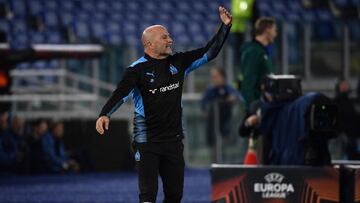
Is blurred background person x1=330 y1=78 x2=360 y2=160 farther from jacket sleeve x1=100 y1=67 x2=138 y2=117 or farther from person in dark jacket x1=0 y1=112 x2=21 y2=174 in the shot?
jacket sleeve x1=100 y1=67 x2=138 y2=117

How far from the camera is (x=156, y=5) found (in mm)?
24922

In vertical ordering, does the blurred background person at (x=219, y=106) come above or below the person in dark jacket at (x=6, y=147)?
above

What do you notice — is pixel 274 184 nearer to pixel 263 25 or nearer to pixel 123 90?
pixel 123 90

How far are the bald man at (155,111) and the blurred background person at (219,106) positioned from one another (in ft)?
32.4

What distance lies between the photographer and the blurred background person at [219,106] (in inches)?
747

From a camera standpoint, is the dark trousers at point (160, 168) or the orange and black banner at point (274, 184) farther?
the orange and black banner at point (274, 184)

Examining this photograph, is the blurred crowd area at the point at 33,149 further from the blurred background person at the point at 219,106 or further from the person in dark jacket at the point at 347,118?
the person in dark jacket at the point at 347,118

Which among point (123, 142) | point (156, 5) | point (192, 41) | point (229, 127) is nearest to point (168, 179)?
point (229, 127)

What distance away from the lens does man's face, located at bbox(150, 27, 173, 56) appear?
869cm

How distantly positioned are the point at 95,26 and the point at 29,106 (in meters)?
3.09

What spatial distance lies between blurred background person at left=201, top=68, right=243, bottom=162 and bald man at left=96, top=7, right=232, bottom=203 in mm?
9866

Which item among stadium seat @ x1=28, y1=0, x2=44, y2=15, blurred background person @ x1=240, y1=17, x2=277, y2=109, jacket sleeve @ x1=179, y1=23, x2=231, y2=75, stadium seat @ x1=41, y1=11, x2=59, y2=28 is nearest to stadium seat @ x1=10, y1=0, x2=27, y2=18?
stadium seat @ x1=28, y1=0, x2=44, y2=15

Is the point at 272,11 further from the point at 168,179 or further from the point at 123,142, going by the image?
the point at 168,179

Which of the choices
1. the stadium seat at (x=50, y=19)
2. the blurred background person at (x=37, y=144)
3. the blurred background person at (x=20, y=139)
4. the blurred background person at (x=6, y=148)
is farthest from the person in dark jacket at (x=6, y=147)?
the stadium seat at (x=50, y=19)
